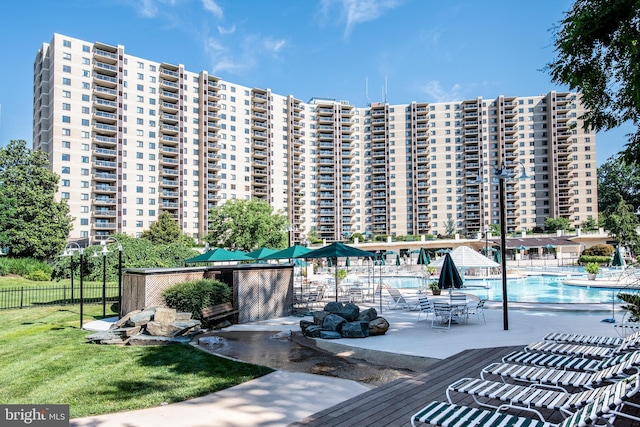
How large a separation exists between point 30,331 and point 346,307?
32.4 feet

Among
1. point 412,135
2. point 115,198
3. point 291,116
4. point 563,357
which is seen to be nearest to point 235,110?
point 291,116

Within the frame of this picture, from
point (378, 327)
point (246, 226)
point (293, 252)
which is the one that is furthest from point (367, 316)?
point (246, 226)

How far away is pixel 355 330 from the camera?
35.2 feet

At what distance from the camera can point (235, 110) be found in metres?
83.6

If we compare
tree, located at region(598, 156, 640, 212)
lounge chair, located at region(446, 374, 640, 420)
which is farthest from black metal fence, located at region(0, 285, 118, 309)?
tree, located at region(598, 156, 640, 212)

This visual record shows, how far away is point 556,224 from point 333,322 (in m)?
88.7

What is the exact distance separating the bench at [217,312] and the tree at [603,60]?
11.3m

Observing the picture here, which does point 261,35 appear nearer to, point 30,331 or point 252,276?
point 252,276

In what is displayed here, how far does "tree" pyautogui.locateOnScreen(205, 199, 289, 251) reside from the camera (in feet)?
→ 170

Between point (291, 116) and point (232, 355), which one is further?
point (291, 116)

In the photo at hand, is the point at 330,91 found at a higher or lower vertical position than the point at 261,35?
higher

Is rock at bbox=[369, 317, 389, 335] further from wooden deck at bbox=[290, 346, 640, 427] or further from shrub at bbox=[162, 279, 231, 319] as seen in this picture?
shrub at bbox=[162, 279, 231, 319]

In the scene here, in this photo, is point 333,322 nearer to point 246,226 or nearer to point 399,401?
point 399,401

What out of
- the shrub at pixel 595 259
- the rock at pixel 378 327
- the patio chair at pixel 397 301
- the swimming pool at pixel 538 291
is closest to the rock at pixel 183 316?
the rock at pixel 378 327
